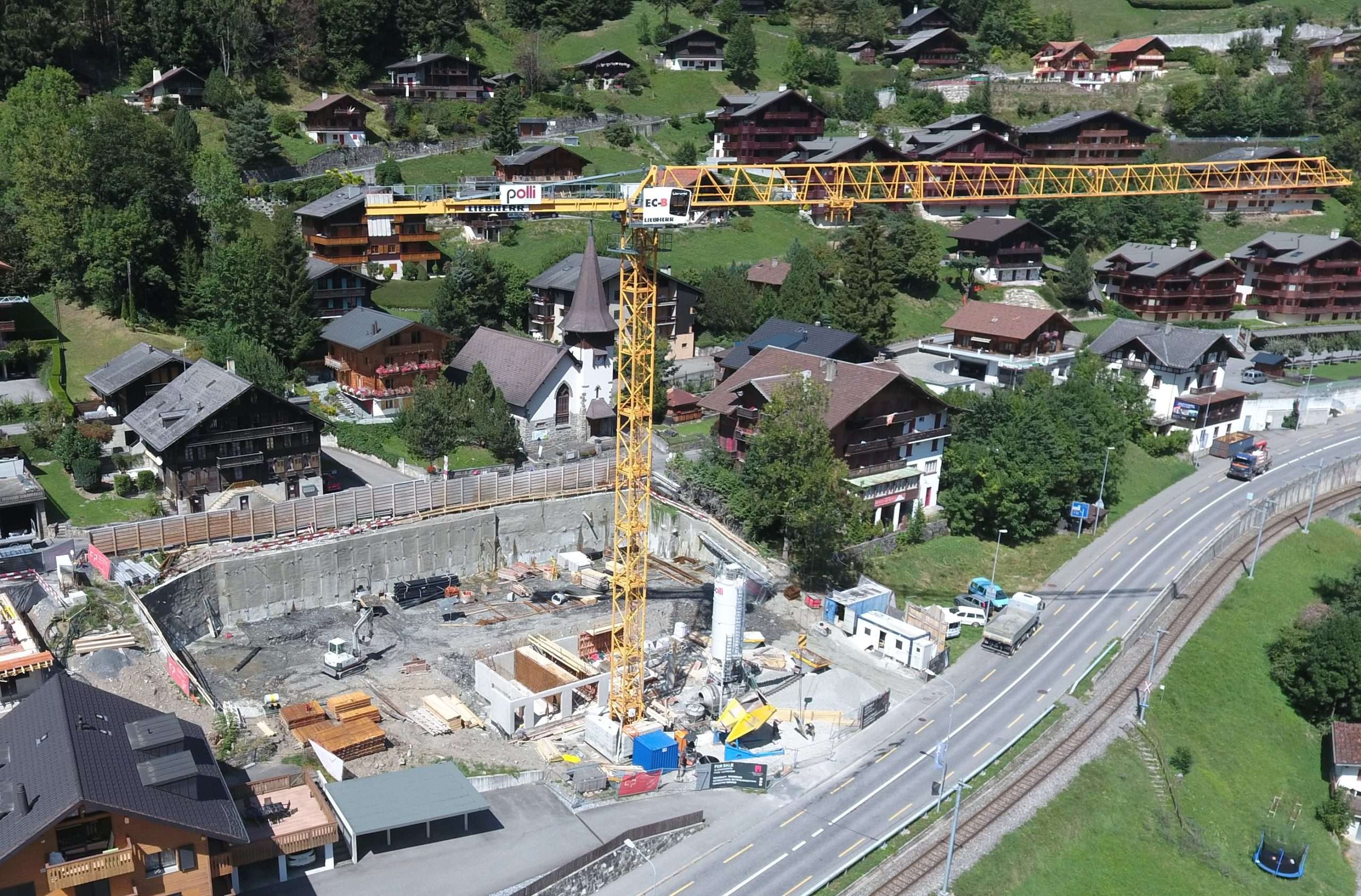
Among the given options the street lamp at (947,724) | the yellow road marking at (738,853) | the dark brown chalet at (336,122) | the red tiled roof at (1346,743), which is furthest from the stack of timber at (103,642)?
the dark brown chalet at (336,122)

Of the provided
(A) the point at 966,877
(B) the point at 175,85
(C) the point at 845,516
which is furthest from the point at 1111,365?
(B) the point at 175,85

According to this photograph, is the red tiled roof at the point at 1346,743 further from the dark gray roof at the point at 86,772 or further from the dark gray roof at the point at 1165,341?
the dark gray roof at the point at 86,772

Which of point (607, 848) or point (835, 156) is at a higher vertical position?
point (835, 156)

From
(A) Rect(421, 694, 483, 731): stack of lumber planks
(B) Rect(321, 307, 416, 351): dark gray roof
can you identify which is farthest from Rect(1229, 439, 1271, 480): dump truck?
(A) Rect(421, 694, 483, 731): stack of lumber planks

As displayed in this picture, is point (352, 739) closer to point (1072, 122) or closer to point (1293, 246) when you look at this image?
point (1293, 246)

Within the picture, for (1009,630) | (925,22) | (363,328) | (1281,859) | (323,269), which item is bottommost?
(1281,859)

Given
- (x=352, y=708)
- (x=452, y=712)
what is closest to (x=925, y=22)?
(x=452, y=712)
